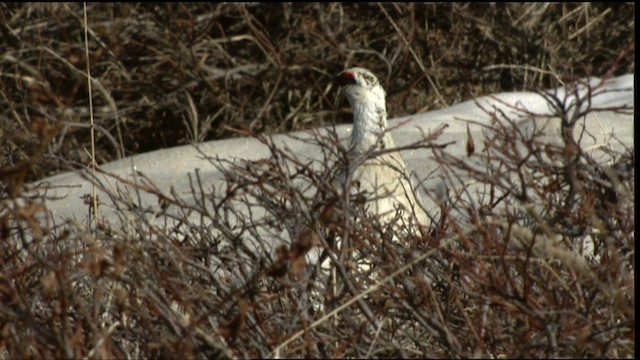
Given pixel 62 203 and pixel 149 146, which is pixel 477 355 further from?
pixel 149 146

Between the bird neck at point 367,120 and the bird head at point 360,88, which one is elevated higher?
the bird head at point 360,88

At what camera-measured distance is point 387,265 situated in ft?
8.52

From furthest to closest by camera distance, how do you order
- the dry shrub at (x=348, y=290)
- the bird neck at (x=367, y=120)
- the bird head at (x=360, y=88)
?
the bird head at (x=360, y=88)
the bird neck at (x=367, y=120)
the dry shrub at (x=348, y=290)

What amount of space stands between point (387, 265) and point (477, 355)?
0.42 meters

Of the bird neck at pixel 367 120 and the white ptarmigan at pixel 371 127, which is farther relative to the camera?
the bird neck at pixel 367 120

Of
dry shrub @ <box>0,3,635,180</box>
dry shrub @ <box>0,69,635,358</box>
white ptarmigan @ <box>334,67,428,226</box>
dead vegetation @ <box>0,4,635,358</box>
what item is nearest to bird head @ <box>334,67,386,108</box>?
white ptarmigan @ <box>334,67,428,226</box>

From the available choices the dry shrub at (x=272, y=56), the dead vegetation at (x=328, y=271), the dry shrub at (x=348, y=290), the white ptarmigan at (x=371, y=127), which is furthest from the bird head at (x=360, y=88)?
the dry shrub at (x=272, y=56)

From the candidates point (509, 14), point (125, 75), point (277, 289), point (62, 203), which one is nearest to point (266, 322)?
point (277, 289)

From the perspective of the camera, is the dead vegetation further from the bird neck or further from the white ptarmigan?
the bird neck

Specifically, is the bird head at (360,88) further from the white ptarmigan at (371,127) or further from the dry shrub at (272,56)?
the dry shrub at (272,56)

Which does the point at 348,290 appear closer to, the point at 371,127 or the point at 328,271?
the point at 328,271

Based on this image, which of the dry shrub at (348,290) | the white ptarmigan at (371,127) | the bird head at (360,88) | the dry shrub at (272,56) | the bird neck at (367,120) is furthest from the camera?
the dry shrub at (272,56)

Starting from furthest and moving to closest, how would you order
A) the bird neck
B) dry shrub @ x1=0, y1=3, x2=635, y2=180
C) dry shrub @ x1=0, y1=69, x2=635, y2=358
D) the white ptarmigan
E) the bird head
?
dry shrub @ x1=0, y1=3, x2=635, y2=180, the bird head, the bird neck, the white ptarmigan, dry shrub @ x1=0, y1=69, x2=635, y2=358

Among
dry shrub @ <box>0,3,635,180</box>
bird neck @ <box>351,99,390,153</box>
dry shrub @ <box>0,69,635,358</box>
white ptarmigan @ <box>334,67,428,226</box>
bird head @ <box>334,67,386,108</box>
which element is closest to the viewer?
dry shrub @ <box>0,69,635,358</box>
